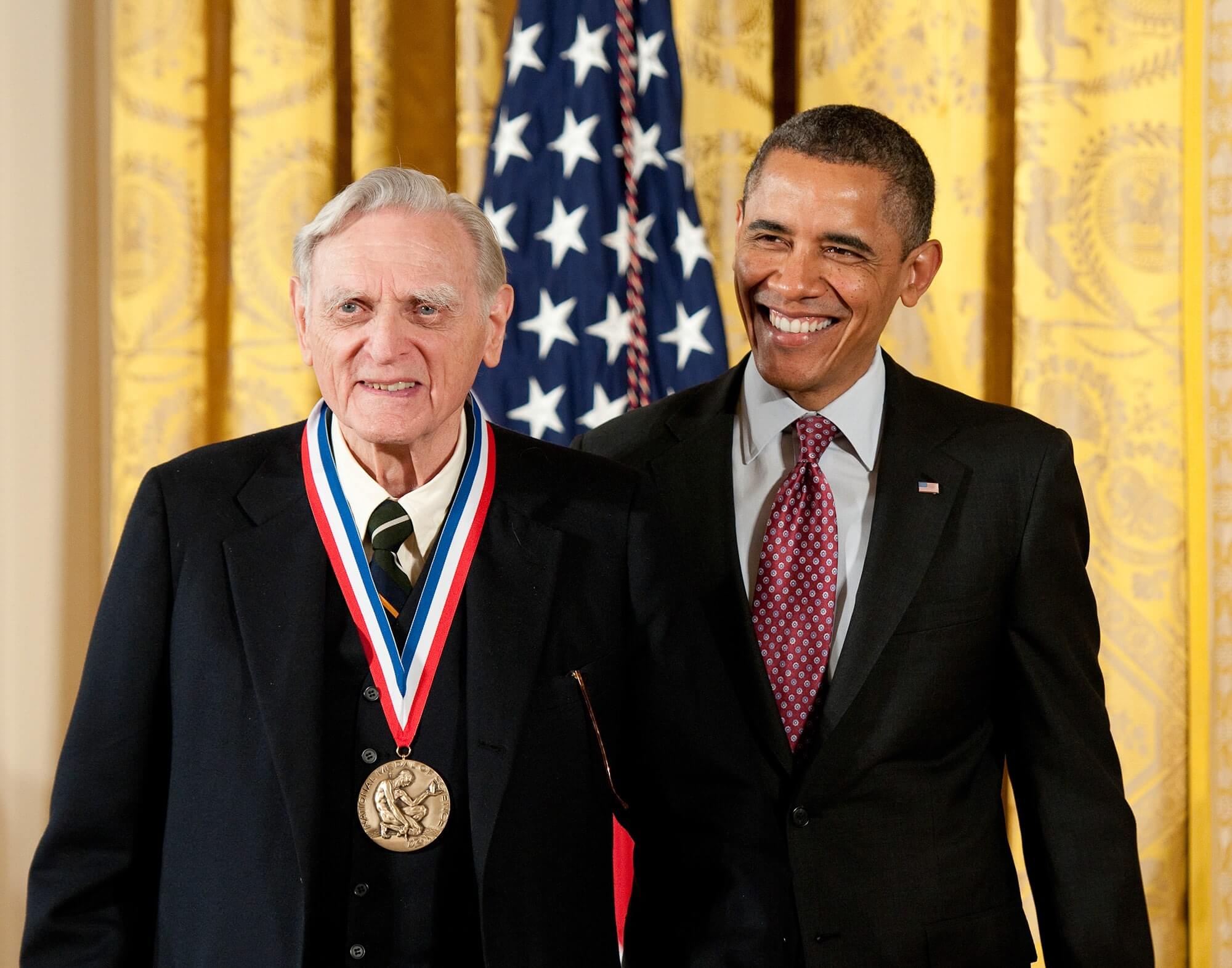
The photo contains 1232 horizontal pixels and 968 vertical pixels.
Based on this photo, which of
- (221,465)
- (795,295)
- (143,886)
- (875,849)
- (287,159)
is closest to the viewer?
(143,886)

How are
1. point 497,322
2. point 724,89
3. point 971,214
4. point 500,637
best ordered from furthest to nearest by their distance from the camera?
point 724,89 → point 971,214 → point 497,322 → point 500,637

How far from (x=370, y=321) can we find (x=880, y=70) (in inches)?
78.5

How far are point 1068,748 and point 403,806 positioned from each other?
100 cm

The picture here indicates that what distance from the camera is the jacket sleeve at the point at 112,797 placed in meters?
1.42

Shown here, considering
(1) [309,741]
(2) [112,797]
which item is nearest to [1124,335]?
(1) [309,741]

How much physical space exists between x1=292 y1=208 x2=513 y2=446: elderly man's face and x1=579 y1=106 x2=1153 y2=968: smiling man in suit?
44 cm

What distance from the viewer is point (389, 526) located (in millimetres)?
1588

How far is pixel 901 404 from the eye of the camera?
6.68ft

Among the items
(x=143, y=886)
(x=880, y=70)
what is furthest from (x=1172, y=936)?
(x=143, y=886)

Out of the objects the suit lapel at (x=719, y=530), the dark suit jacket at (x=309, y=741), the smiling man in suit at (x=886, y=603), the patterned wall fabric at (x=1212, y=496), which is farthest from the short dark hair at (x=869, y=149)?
the patterned wall fabric at (x=1212, y=496)

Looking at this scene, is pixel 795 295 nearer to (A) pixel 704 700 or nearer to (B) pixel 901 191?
(B) pixel 901 191

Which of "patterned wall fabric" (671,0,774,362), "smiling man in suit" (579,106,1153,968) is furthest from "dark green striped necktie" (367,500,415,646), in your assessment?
"patterned wall fabric" (671,0,774,362)

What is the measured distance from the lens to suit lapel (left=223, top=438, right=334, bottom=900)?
1.41 m

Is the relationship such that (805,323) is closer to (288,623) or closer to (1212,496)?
(288,623)
